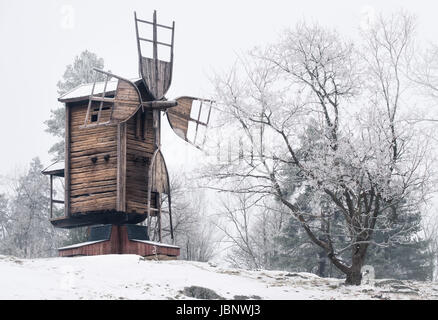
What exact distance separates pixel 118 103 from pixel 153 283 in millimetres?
9129

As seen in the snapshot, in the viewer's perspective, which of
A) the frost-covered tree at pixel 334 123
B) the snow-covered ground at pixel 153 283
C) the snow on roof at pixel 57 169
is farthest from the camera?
the snow on roof at pixel 57 169

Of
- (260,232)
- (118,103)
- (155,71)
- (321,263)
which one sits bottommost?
(321,263)

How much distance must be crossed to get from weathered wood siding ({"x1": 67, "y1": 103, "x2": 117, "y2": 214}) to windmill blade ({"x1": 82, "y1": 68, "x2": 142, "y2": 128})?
275 millimetres

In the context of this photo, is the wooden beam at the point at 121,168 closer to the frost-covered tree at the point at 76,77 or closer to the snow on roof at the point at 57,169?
the snow on roof at the point at 57,169

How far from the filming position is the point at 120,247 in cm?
2514

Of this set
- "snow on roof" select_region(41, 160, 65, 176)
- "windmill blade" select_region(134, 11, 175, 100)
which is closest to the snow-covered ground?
"snow on roof" select_region(41, 160, 65, 176)

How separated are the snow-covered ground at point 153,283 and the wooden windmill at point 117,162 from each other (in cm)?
370

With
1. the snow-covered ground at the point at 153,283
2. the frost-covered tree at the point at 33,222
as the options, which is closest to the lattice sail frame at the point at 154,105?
the snow-covered ground at the point at 153,283

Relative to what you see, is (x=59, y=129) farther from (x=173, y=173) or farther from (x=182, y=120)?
(x=182, y=120)

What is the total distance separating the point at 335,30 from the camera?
896 inches

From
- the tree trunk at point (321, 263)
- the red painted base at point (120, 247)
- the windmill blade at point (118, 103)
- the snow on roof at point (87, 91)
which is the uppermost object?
→ the snow on roof at point (87, 91)

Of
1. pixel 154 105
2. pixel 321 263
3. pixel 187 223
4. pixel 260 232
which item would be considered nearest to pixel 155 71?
pixel 154 105

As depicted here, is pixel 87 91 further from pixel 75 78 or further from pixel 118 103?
pixel 75 78

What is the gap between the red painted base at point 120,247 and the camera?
24344 mm
